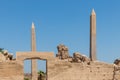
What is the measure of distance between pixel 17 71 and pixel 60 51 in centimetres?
913

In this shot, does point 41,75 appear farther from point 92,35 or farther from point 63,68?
point 63,68

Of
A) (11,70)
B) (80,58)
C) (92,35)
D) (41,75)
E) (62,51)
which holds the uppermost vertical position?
(92,35)

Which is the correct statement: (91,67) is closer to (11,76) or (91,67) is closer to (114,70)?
(114,70)

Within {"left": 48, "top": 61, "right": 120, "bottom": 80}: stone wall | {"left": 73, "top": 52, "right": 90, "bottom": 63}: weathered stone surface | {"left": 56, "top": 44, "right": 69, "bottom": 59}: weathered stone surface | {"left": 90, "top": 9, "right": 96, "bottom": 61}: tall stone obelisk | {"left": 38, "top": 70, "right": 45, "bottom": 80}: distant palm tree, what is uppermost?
{"left": 90, "top": 9, "right": 96, "bottom": 61}: tall stone obelisk

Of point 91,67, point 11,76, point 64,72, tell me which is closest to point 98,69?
point 91,67

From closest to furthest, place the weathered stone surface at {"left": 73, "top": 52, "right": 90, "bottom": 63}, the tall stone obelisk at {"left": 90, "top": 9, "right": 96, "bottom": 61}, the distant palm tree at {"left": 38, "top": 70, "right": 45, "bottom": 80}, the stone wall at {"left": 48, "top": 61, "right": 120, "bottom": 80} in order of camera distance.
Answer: the stone wall at {"left": 48, "top": 61, "right": 120, "bottom": 80}
the weathered stone surface at {"left": 73, "top": 52, "right": 90, "bottom": 63}
the tall stone obelisk at {"left": 90, "top": 9, "right": 96, "bottom": 61}
the distant palm tree at {"left": 38, "top": 70, "right": 45, "bottom": 80}

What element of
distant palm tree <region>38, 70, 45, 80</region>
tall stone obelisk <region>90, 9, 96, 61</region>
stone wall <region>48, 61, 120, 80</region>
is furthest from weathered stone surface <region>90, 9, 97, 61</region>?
stone wall <region>48, 61, 120, 80</region>

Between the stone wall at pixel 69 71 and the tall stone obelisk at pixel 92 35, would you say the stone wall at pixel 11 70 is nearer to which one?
the stone wall at pixel 69 71

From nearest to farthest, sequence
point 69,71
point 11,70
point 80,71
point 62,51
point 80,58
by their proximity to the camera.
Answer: point 11,70 < point 69,71 < point 80,71 < point 80,58 < point 62,51

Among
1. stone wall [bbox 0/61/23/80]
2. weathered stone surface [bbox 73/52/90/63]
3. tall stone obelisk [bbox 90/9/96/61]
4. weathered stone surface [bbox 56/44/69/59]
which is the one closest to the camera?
stone wall [bbox 0/61/23/80]

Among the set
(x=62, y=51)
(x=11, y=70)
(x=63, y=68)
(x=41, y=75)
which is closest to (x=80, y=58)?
(x=63, y=68)

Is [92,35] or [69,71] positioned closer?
[69,71]

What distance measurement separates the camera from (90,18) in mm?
30766

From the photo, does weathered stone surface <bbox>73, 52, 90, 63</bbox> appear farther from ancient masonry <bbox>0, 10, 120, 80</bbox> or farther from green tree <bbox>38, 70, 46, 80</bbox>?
green tree <bbox>38, 70, 46, 80</bbox>
